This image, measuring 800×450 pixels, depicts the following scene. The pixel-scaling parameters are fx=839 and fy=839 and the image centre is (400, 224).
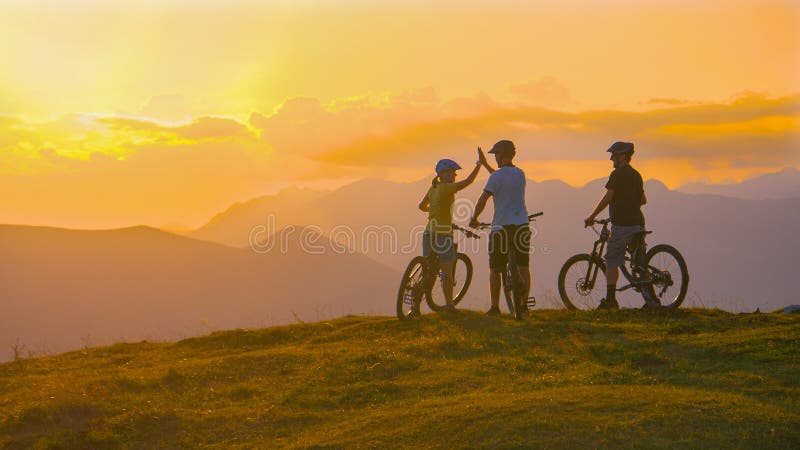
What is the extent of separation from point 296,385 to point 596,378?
382 centimetres

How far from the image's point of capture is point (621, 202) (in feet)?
45.7

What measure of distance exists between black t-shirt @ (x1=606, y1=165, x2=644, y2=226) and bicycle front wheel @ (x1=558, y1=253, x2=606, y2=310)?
3.93ft

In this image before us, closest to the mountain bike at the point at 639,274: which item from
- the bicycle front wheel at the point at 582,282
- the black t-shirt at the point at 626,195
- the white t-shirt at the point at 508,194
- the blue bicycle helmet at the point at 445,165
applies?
the bicycle front wheel at the point at 582,282

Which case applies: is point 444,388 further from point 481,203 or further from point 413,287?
point 413,287

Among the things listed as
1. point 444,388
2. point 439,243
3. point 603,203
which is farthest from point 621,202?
point 444,388

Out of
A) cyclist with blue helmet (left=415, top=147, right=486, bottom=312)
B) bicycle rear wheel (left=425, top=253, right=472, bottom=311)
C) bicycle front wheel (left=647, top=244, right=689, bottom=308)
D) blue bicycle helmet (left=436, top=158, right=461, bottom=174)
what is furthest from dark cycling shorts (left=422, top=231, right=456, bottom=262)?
bicycle front wheel (left=647, top=244, right=689, bottom=308)

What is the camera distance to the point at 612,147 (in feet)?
45.8

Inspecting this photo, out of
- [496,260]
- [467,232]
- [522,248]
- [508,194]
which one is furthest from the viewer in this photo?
[467,232]

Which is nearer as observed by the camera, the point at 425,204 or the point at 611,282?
the point at 425,204

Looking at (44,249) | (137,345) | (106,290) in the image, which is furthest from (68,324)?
(137,345)

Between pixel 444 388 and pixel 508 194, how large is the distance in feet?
13.5

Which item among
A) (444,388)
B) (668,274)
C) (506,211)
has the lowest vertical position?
(444,388)

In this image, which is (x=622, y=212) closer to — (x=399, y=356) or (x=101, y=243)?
(x=399, y=356)

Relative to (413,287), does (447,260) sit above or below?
above
